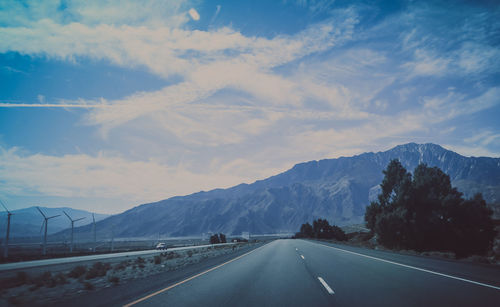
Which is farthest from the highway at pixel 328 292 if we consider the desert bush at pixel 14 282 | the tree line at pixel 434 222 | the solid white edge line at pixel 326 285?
the tree line at pixel 434 222

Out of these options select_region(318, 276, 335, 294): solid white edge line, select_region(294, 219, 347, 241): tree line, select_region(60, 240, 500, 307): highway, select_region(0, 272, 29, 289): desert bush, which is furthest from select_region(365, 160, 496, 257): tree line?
select_region(294, 219, 347, 241): tree line

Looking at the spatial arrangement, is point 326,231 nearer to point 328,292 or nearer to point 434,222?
point 434,222

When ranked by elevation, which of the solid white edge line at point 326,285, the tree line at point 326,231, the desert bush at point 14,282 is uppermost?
the solid white edge line at point 326,285

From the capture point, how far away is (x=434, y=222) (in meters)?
39.4

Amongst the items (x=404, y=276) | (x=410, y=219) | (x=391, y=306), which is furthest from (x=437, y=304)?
(x=410, y=219)

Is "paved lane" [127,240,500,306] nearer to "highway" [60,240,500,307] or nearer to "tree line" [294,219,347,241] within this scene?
"highway" [60,240,500,307]

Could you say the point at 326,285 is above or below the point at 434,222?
below

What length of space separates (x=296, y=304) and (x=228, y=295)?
1.99 m

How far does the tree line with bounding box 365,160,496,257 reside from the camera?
130ft

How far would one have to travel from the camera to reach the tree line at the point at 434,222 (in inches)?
1564

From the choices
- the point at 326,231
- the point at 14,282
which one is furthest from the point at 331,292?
the point at 326,231

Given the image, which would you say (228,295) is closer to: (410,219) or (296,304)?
(296,304)

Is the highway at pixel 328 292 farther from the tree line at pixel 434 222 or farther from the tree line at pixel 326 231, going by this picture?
the tree line at pixel 326 231

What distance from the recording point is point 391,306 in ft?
20.9
